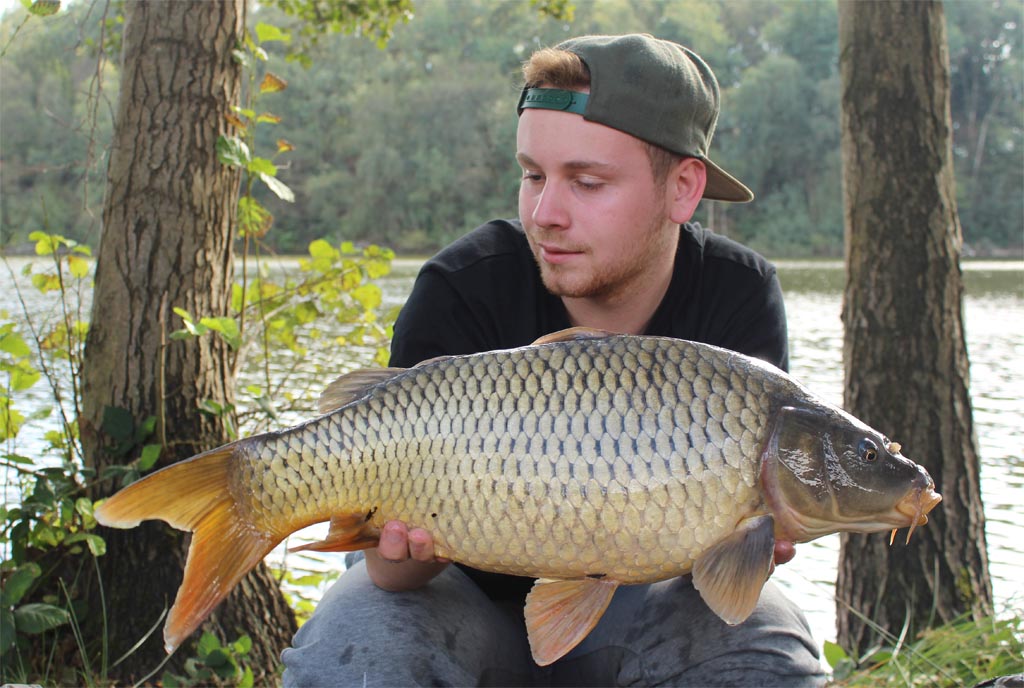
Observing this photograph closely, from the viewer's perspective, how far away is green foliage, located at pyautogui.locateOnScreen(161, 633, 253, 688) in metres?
2.09

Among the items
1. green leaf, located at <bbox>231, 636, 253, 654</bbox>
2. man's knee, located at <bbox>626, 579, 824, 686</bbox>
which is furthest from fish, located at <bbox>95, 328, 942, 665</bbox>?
green leaf, located at <bbox>231, 636, 253, 654</bbox>

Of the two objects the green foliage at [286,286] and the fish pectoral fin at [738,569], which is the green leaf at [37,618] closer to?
the green foliage at [286,286]

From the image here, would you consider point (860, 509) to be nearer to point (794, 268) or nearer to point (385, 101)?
point (794, 268)

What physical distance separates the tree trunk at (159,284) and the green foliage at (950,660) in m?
1.24

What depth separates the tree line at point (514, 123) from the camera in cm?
→ 2859

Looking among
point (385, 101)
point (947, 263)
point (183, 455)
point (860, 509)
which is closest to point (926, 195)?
point (947, 263)

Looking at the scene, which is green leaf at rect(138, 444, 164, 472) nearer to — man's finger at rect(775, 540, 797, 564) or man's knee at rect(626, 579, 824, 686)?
man's knee at rect(626, 579, 824, 686)

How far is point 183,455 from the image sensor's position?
2232 millimetres

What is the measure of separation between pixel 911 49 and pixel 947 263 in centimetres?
57

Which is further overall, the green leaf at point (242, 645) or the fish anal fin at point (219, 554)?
the green leaf at point (242, 645)

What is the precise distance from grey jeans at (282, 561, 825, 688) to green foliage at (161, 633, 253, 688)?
0.66 meters

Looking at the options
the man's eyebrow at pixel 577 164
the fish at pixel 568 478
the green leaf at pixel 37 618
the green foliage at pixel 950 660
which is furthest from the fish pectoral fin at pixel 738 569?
the green leaf at pixel 37 618

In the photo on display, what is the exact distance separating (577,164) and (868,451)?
2.08 feet

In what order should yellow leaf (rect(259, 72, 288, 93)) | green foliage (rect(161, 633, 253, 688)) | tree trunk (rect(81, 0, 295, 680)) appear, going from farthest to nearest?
1. yellow leaf (rect(259, 72, 288, 93))
2. tree trunk (rect(81, 0, 295, 680))
3. green foliage (rect(161, 633, 253, 688))
